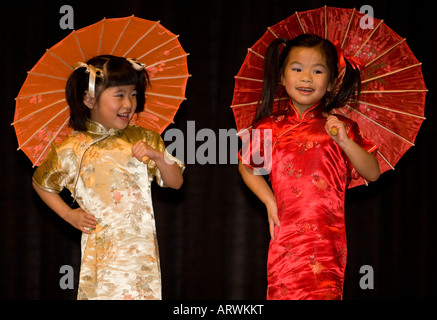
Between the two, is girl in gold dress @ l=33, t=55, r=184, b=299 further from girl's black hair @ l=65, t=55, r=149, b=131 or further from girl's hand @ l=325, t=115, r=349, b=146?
girl's hand @ l=325, t=115, r=349, b=146

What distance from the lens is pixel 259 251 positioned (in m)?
2.84

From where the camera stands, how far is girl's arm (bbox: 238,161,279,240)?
2.00 metres

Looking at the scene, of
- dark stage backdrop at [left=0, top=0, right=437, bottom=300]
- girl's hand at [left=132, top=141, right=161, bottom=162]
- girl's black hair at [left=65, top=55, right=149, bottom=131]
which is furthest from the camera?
dark stage backdrop at [left=0, top=0, right=437, bottom=300]

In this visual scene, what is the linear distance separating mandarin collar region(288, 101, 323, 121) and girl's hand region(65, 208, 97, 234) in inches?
32.1

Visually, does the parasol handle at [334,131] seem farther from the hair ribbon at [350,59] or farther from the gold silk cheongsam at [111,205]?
the gold silk cheongsam at [111,205]

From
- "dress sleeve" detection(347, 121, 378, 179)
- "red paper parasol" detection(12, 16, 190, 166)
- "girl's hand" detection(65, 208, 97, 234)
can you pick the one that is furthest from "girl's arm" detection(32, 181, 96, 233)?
"dress sleeve" detection(347, 121, 378, 179)

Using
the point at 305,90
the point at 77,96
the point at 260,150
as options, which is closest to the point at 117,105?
the point at 77,96

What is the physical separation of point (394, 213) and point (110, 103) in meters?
1.59

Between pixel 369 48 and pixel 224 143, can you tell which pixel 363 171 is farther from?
pixel 224 143

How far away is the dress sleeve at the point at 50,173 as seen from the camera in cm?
214

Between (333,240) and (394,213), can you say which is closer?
(333,240)

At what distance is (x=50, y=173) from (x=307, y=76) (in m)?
1.01

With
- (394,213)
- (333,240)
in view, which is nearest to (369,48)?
(333,240)

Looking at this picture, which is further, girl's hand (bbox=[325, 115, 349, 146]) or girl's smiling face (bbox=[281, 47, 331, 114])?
girl's smiling face (bbox=[281, 47, 331, 114])
